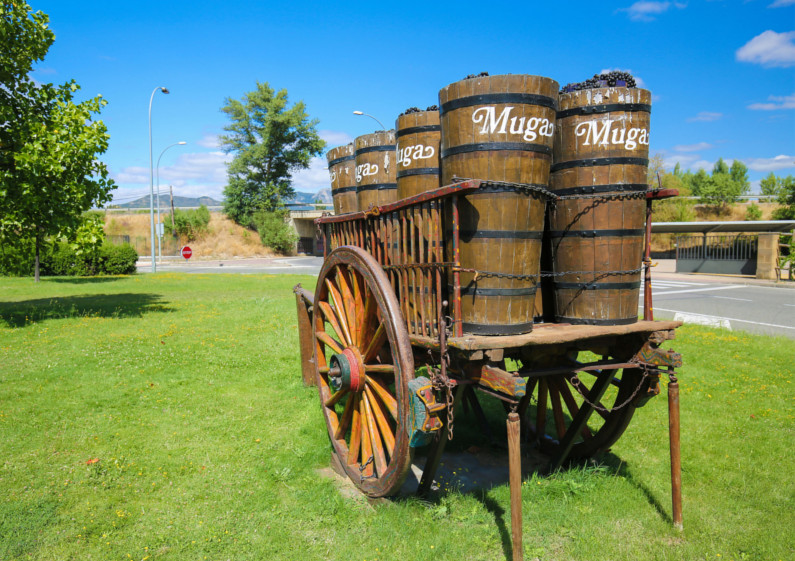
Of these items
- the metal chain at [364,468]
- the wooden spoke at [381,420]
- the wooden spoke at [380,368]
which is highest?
the wooden spoke at [380,368]

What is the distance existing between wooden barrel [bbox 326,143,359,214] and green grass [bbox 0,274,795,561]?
224 centimetres

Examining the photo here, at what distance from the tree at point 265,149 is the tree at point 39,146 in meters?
37.1

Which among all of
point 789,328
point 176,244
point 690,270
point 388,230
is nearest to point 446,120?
point 388,230

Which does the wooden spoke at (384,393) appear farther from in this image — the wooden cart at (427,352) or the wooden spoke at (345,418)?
the wooden spoke at (345,418)

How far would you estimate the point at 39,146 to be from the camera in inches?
391

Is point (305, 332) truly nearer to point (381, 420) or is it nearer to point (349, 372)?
point (349, 372)

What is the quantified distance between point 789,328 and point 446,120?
35.7 feet

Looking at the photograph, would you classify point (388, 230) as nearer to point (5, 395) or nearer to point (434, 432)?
point (434, 432)

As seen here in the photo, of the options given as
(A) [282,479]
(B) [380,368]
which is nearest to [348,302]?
(B) [380,368]

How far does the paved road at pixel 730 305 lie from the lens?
1098cm

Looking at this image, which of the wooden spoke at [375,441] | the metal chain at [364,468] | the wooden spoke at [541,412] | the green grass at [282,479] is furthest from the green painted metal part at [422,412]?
the wooden spoke at [541,412]

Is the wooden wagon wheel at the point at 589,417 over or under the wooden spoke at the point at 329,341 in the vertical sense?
under

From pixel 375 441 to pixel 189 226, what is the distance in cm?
5018

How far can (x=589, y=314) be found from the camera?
352cm
